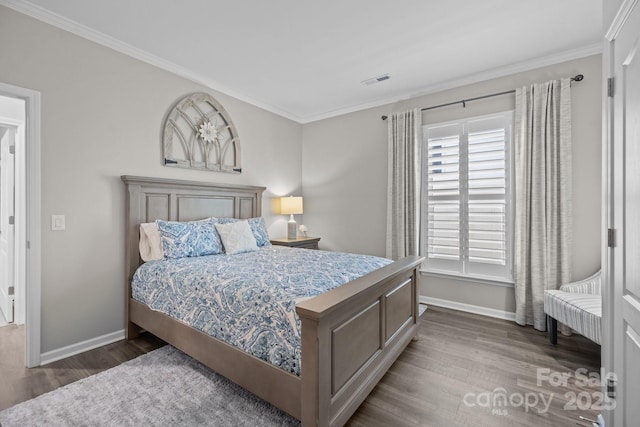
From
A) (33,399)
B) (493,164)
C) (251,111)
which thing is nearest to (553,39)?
(493,164)

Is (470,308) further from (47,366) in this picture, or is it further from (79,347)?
(47,366)

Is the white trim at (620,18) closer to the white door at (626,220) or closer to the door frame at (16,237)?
the white door at (626,220)

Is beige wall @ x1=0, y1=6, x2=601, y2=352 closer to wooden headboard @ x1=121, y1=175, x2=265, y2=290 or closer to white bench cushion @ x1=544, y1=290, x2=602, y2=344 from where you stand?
wooden headboard @ x1=121, y1=175, x2=265, y2=290

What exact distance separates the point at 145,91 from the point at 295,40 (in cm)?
160

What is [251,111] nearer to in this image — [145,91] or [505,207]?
[145,91]

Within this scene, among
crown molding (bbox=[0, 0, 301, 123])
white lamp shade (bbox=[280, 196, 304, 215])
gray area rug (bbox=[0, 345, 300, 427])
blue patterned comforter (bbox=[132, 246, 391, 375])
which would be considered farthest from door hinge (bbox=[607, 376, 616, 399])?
crown molding (bbox=[0, 0, 301, 123])

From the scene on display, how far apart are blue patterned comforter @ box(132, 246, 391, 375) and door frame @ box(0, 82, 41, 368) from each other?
68cm

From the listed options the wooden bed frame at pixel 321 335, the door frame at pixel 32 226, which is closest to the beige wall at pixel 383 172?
the wooden bed frame at pixel 321 335

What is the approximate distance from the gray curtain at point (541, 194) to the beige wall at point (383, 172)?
0.13 meters

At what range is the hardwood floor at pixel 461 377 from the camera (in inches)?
68.5

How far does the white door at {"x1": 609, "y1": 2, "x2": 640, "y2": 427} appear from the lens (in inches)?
43.0

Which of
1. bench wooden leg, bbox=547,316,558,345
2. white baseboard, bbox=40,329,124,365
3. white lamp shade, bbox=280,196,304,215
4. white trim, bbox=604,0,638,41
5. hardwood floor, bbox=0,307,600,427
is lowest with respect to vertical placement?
hardwood floor, bbox=0,307,600,427

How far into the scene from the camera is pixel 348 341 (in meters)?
1.65

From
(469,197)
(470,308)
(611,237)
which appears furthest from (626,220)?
(470,308)
